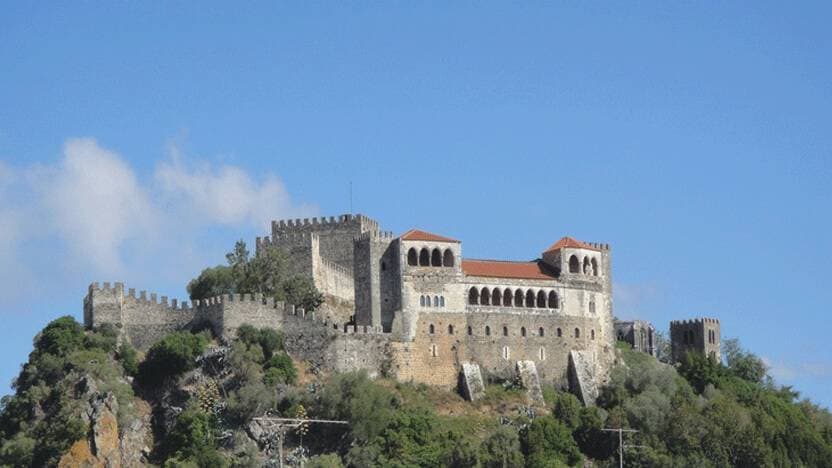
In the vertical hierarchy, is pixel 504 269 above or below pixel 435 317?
above

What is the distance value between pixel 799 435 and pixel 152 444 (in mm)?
34147

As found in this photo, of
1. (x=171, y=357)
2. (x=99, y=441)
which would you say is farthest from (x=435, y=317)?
(x=99, y=441)

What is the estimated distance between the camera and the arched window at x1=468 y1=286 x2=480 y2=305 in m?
104

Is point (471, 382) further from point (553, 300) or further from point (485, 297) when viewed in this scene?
point (553, 300)

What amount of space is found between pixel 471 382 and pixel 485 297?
5120 millimetres

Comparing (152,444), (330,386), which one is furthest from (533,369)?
(152,444)

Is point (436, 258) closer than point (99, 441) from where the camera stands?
No

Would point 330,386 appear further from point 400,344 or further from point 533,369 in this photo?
point 533,369

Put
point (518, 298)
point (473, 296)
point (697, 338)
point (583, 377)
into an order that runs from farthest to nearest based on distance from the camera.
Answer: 1. point (697, 338)
2. point (518, 298)
3. point (583, 377)
4. point (473, 296)

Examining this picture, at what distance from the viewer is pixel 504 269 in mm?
106438

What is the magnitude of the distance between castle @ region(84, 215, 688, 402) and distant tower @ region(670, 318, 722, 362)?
49.6 feet

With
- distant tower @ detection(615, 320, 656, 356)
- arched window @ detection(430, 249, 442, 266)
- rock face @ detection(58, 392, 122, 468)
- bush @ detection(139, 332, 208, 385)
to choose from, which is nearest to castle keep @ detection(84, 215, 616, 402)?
arched window @ detection(430, 249, 442, 266)

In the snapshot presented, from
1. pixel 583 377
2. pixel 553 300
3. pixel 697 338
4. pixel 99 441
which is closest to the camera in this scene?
pixel 99 441

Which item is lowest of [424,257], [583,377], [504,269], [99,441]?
[99,441]
